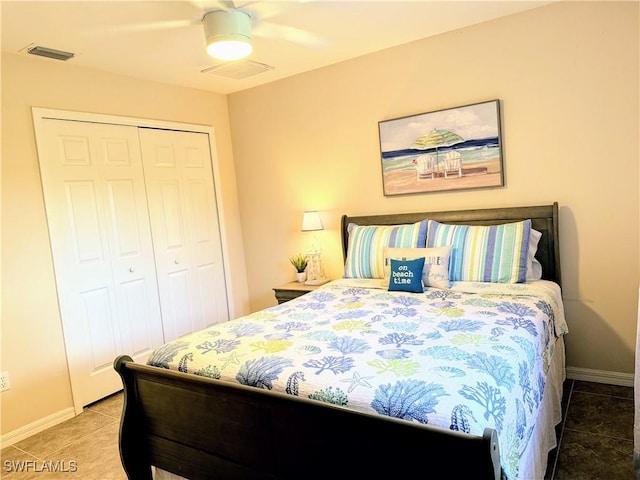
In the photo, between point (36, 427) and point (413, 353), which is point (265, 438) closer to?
point (413, 353)

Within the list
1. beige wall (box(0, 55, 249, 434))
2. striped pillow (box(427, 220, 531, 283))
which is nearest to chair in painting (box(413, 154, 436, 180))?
striped pillow (box(427, 220, 531, 283))

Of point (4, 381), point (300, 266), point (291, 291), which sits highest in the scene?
point (300, 266)

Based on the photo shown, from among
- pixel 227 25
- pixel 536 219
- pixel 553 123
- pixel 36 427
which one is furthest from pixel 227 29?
pixel 36 427

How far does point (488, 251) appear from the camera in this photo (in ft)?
9.04

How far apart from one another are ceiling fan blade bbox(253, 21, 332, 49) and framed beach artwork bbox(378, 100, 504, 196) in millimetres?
753

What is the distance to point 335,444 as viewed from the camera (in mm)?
1407

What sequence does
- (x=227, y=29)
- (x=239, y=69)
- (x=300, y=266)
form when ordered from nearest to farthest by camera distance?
(x=227, y=29) < (x=239, y=69) < (x=300, y=266)

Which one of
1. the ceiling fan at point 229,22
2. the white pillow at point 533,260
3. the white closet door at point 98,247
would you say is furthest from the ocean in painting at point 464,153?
the white closet door at point 98,247

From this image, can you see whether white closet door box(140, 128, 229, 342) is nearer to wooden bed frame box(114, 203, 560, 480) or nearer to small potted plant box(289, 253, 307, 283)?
small potted plant box(289, 253, 307, 283)

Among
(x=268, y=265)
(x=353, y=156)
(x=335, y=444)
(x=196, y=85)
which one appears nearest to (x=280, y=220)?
(x=268, y=265)

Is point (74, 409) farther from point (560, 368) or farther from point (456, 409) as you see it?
point (560, 368)

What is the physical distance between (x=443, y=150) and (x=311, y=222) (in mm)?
1195

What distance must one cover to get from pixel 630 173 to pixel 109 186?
3461 mm

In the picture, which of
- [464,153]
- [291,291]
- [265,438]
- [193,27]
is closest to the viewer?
[265,438]
